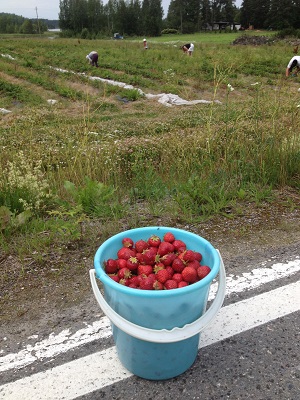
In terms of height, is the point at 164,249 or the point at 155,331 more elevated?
the point at 164,249

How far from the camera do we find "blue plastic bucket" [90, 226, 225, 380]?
5.23ft

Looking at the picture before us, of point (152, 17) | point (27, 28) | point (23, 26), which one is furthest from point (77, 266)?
point (23, 26)

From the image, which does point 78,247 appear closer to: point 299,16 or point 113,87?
point 113,87

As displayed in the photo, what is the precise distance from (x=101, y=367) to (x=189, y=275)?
1.92 ft

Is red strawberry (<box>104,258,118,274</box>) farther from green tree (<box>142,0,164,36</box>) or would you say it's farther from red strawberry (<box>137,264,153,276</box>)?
green tree (<box>142,0,164,36</box>)

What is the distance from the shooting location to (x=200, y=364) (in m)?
1.87

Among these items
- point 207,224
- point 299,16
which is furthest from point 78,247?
point 299,16

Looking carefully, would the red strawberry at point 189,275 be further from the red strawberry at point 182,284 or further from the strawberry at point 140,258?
the strawberry at point 140,258

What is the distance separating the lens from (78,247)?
283cm

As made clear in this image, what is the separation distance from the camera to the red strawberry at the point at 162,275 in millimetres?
1739

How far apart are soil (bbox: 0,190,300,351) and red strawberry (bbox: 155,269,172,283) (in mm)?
593

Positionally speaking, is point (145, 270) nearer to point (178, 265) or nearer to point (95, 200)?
point (178, 265)

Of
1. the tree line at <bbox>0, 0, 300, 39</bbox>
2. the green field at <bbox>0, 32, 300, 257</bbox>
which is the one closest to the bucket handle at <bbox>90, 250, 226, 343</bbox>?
the green field at <bbox>0, 32, 300, 257</bbox>

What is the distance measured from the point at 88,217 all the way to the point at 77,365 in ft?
4.81
